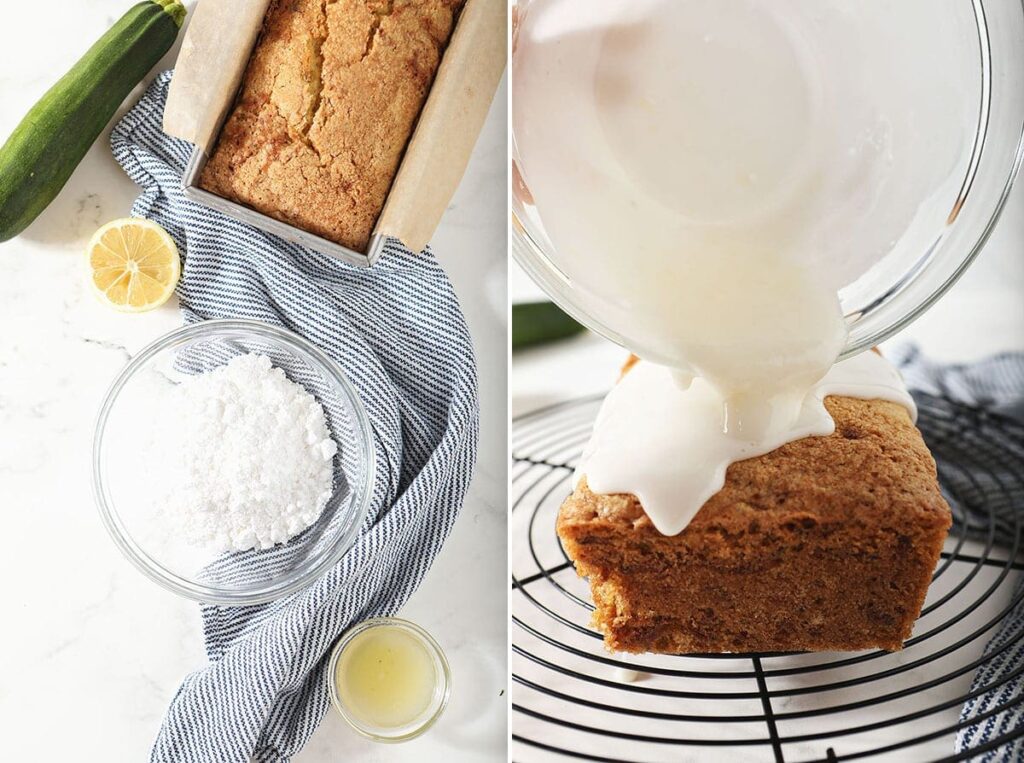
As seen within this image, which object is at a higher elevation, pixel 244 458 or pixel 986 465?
pixel 986 465

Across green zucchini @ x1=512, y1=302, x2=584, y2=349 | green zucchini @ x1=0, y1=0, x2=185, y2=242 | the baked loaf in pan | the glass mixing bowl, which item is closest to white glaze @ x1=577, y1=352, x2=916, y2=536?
the baked loaf in pan

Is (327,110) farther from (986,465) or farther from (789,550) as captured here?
(986,465)

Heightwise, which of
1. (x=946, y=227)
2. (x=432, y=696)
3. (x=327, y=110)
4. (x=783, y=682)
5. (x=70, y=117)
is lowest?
(x=432, y=696)

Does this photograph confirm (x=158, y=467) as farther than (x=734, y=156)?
Yes

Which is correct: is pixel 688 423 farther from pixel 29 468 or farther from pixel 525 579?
pixel 29 468

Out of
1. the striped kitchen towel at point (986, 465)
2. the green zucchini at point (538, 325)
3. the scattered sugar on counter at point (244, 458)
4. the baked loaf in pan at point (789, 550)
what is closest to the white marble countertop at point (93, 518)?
the green zucchini at point (538, 325)

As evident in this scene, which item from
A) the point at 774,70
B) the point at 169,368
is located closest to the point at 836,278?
the point at 774,70

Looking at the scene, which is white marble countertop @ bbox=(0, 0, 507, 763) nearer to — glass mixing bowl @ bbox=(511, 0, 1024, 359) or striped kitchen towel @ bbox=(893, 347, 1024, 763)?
glass mixing bowl @ bbox=(511, 0, 1024, 359)

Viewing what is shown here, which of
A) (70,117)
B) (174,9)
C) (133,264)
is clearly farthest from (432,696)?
(174,9)
